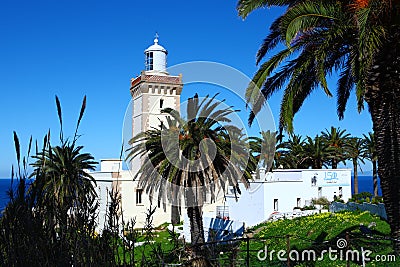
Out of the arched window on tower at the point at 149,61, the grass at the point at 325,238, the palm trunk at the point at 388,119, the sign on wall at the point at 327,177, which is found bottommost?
the grass at the point at 325,238

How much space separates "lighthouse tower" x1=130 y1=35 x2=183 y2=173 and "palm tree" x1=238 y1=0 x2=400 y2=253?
26.4 m

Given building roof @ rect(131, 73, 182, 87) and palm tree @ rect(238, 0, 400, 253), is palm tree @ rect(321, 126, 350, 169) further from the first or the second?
palm tree @ rect(238, 0, 400, 253)

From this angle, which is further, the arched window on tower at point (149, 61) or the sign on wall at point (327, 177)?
the arched window on tower at point (149, 61)

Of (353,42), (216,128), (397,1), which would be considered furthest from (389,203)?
(216,128)

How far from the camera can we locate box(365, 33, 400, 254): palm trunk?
9.47 metres

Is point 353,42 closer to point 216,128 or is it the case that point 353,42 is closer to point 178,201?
point 216,128

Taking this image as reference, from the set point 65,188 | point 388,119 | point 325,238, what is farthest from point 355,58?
point 325,238

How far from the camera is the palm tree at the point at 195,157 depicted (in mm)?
17375

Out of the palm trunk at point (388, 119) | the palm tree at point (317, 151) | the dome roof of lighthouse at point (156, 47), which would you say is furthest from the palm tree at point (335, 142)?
the palm trunk at point (388, 119)

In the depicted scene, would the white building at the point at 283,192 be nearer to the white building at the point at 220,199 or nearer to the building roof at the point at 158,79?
the white building at the point at 220,199

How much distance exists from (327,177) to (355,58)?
1008 inches

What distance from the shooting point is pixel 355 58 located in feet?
28.5

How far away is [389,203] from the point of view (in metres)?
9.63

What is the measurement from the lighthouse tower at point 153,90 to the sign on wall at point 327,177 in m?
11.5
